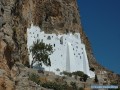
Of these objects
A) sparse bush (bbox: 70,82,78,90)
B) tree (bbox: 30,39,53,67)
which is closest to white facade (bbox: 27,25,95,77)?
tree (bbox: 30,39,53,67)

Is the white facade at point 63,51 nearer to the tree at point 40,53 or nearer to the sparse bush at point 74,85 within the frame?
the tree at point 40,53

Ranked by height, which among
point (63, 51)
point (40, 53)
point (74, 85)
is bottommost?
point (74, 85)

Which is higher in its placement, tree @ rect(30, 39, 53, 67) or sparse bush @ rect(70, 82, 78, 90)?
tree @ rect(30, 39, 53, 67)

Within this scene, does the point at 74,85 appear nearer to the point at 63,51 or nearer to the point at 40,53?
the point at 40,53

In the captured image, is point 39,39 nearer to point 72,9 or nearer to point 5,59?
point 72,9

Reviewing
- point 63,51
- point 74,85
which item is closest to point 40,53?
point 63,51

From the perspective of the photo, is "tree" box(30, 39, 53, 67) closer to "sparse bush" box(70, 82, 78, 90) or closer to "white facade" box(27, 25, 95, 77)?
"white facade" box(27, 25, 95, 77)

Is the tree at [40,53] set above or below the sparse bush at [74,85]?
above

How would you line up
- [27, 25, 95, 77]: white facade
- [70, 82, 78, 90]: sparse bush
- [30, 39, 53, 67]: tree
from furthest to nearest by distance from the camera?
[27, 25, 95, 77]: white facade, [30, 39, 53, 67]: tree, [70, 82, 78, 90]: sparse bush

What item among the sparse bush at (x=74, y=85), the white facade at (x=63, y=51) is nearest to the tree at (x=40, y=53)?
the white facade at (x=63, y=51)

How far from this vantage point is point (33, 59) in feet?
200

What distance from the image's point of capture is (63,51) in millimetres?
67625

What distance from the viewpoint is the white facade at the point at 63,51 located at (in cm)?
6550

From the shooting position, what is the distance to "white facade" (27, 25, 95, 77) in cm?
6550
